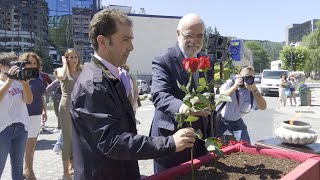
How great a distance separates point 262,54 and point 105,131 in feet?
379

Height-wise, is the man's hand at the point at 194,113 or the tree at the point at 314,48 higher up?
the tree at the point at 314,48

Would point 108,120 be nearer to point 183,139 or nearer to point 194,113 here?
point 183,139

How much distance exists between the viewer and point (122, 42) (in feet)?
5.74

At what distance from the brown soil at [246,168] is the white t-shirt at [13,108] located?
2.44 metres

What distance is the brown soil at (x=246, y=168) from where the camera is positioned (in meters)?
2.04

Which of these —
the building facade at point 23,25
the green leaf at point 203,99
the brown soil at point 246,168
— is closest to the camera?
the green leaf at point 203,99

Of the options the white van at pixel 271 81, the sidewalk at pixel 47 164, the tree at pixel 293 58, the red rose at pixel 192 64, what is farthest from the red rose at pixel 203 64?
the tree at pixel 293 58

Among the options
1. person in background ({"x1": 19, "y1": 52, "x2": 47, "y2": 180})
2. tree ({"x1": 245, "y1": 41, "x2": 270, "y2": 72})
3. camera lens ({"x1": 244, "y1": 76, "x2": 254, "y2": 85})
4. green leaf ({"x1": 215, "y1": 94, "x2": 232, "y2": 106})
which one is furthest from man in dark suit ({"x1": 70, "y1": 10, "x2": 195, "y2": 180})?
tree ({"x1": 245, "y1": 41, "x2": 270, "y2": 72})

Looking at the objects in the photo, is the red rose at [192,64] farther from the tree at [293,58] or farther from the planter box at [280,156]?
the tree at [293,58]

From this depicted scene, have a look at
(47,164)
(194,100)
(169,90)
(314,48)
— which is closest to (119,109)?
(194,100)

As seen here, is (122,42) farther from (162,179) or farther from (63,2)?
(63,2)

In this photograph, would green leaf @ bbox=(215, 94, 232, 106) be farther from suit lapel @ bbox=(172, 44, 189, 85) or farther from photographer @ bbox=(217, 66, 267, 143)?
photographer @ bbox=(217, 66, 267, 143)

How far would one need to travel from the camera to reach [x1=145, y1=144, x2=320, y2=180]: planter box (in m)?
1.88

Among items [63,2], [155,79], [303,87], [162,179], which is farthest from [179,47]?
[63,2]
